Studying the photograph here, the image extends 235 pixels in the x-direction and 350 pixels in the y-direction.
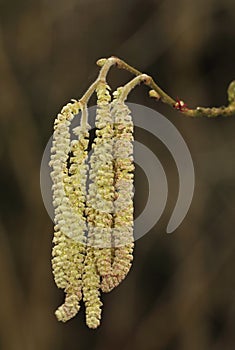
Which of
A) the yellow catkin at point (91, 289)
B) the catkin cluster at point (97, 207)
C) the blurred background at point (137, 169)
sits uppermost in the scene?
the blurred background at point (137, 169)

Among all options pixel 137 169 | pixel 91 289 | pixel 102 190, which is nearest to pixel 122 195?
pixel 102 190

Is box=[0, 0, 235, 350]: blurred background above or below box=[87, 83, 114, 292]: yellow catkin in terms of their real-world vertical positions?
above

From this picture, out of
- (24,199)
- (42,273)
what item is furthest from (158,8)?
(42,273)

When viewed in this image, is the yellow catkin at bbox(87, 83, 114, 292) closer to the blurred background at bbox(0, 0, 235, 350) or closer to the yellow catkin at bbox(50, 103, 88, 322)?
the yellow catkin at bbox(50, 103, 88, 322)

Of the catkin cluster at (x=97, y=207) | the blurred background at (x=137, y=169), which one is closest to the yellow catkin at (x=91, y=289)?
the catkin cluster at (x=97, y=207)

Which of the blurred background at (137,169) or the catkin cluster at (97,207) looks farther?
the blurred background at (137,169)

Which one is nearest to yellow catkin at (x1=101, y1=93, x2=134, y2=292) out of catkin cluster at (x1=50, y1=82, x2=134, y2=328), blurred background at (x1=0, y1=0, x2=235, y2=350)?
catkin cluster at (x1=50, y1=82, x2=134, y2=328)

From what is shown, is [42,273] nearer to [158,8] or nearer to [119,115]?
[158,8]

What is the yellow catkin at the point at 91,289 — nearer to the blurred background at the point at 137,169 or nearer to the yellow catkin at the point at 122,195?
the yellow catkin at the point at 122,195
